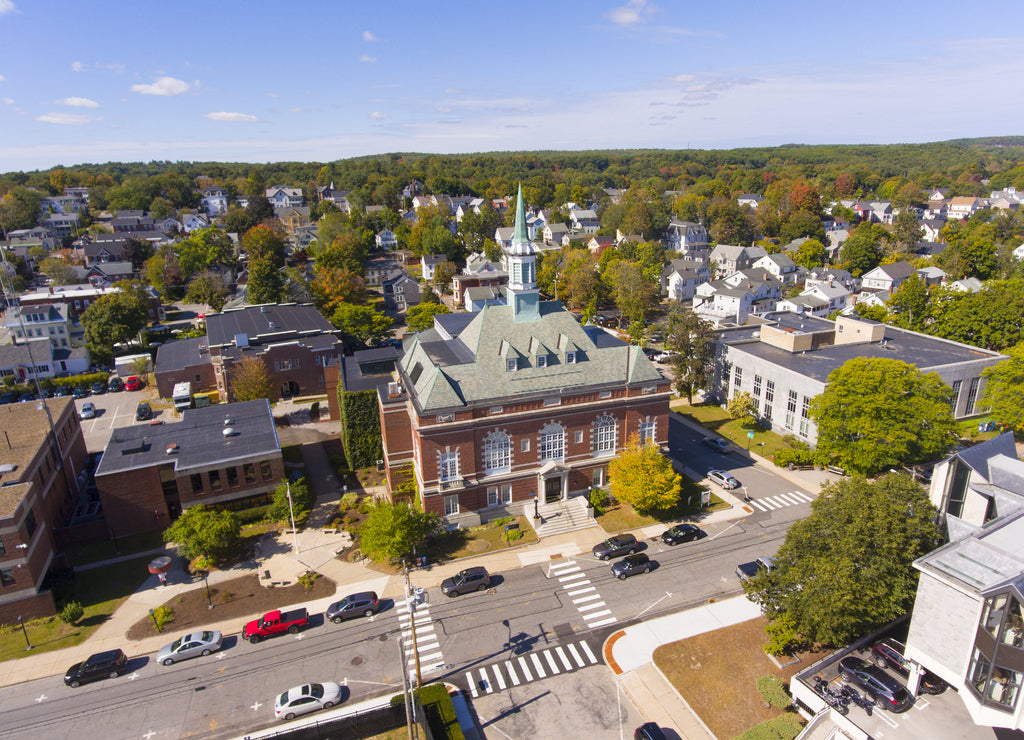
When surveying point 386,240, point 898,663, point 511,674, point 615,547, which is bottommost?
point 511,674

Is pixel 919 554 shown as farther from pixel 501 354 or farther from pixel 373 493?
pixel 373 493

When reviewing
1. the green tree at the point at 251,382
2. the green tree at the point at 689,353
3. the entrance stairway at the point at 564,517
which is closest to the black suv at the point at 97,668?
the entrance stairway at the point at 564,517

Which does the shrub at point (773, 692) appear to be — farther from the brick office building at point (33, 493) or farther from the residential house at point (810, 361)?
the brick office building at point (33, 493)

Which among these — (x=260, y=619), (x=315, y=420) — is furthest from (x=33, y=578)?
(x=315, y=420)

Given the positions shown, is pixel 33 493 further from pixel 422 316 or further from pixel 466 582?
pixel 422 316

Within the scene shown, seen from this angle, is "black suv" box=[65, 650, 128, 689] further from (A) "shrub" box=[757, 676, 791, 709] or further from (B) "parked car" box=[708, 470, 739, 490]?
(B) "parked car" box=[708, 470, 739, 490]

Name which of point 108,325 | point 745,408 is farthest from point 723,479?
point 108,325

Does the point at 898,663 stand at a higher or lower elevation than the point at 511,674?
higher

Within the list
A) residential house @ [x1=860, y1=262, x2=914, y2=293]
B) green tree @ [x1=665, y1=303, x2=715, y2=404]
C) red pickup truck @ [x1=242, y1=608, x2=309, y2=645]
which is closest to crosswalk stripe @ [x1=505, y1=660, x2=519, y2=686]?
red pickup truck @ [x1=242, y1=608, x2=309, y2=645]
